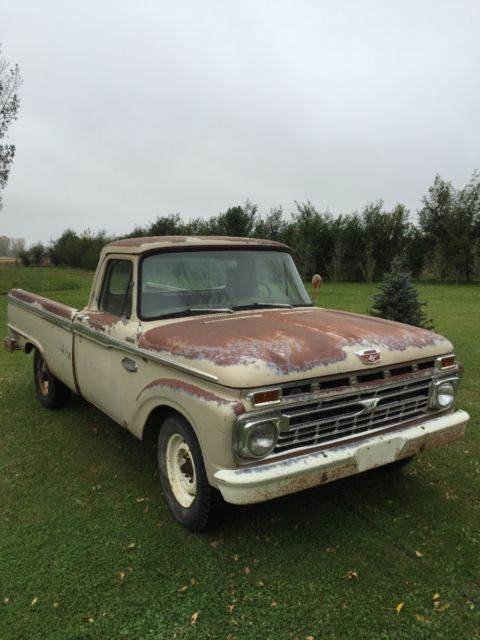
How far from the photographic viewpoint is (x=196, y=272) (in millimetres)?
3920

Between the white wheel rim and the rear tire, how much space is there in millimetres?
2546

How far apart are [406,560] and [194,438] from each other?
1.45 m

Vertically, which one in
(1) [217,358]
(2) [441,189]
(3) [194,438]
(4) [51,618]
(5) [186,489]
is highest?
(2) [441,189]

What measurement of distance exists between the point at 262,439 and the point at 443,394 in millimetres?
1500

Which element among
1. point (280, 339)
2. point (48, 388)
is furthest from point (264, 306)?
point (48, 388)

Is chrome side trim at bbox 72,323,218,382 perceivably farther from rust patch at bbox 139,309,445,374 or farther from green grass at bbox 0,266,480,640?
green grass at bbox 0,266,480,640

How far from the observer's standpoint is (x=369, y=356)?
291cm

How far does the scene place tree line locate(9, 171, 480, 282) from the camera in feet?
90.7

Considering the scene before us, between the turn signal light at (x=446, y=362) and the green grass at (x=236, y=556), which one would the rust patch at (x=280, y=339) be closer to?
the turn signal light at (x=446, y=362)

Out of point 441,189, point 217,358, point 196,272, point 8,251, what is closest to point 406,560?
point 217,358

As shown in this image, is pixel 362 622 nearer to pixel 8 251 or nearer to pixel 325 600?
pixel 325 600

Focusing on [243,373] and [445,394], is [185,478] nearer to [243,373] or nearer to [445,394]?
[243,373]

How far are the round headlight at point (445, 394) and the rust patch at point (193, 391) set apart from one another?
5.20 ft

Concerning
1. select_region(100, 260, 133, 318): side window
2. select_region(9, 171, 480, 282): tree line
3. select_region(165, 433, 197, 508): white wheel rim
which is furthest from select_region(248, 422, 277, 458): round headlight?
select_region(9, 171, 480, 282): tree line
